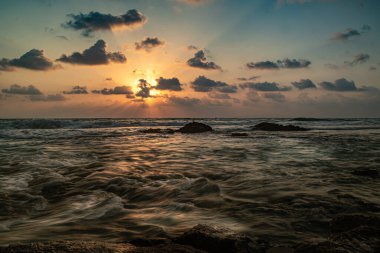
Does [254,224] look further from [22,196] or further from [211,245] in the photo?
[22,196]

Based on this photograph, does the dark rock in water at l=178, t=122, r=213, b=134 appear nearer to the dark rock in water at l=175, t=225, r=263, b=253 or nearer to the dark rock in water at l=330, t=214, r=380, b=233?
the dark rock in water at l=330, t=214, r=380, b=233

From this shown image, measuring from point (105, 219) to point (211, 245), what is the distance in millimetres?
→ 1955

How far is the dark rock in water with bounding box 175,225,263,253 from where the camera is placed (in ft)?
10.2

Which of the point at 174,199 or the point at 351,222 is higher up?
the point at 351,222

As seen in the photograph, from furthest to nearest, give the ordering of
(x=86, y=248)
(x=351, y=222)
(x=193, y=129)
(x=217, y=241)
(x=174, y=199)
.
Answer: (x=193, y=129), (x=174, y=199), (x=351, y=222), (x=217, y=241), (x=86, y=248)

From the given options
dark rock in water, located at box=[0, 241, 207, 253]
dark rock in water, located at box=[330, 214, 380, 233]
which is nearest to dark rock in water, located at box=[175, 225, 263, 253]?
dark rock in water, located at box=[0, 241, 207, 253]

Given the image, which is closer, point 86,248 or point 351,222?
point 86,248

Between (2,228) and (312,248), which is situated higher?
(312,248)

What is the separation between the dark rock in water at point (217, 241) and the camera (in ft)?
10.2

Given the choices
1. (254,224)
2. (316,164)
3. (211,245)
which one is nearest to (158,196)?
(254,224)

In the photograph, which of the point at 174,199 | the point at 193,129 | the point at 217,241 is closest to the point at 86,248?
the point at 217,241

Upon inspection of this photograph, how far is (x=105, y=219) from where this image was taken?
450 cm

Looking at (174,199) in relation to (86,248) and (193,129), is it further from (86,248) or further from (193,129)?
(193,129)

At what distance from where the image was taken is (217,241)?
3.16m
